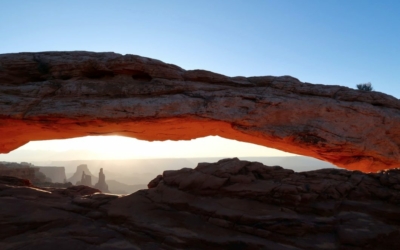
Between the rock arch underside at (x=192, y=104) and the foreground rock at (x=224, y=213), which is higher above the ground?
the rock arch underside at (x=192, y=104)

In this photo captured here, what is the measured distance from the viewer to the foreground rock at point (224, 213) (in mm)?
9398

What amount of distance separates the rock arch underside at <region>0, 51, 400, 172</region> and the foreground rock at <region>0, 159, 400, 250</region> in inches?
210

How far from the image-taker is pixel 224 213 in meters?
10.6

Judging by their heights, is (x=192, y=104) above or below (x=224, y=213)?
above

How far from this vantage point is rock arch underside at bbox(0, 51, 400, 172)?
17.3m

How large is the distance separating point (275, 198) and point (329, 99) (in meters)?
10.3

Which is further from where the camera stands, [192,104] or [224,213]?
[192,104]

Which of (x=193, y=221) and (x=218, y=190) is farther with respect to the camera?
(x=218, y=190)

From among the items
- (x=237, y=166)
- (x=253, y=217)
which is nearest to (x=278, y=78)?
(x=237, y=166)

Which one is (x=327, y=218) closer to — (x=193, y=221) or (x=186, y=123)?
(x=193, y=221)

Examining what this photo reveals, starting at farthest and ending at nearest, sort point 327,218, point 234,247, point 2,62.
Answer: point 2,62 < point 327,218 < point 234,247

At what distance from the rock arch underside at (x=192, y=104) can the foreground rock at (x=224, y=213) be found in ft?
17.5

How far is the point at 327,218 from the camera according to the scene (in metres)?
10.2

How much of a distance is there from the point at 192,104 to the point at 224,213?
334 inches
